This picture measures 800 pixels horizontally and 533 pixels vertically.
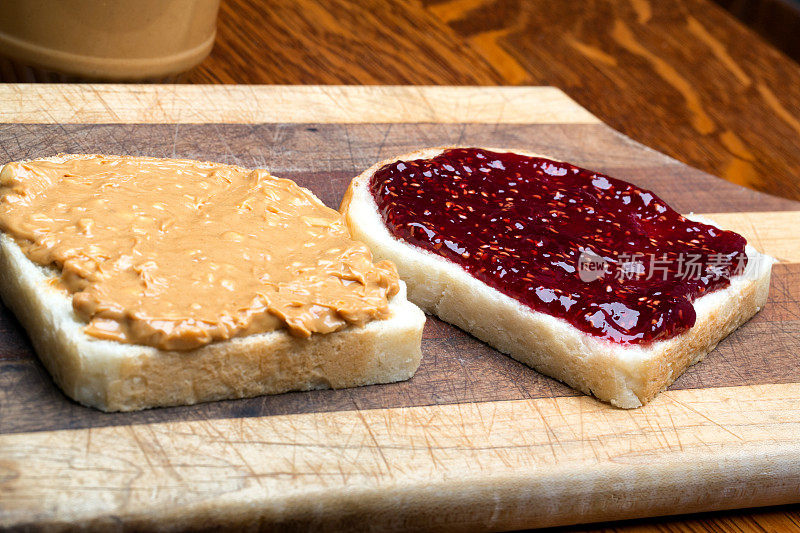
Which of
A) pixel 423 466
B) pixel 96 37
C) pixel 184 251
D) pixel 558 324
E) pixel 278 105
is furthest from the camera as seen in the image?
pixel 278 105

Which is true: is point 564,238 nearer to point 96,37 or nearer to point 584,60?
point 96,37

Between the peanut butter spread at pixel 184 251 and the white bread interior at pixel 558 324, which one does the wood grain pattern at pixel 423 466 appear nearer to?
the white bread interior at pixel 558 324

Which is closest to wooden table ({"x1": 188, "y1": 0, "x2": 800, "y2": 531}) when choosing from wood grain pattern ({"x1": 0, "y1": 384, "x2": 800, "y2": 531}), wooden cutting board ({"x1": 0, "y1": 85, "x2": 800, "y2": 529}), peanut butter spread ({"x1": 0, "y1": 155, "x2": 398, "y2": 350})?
wooden cutting board ({"x1": 0, "y1": 85, "x2": 800, "y2": 529})

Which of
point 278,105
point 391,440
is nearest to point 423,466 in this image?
point 391,440

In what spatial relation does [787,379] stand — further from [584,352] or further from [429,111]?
[429,111]

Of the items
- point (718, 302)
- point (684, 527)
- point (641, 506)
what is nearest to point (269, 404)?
point (641, 506)

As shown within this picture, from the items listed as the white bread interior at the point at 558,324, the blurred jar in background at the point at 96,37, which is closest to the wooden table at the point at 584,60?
the blurred jar in background at the point at 96,37

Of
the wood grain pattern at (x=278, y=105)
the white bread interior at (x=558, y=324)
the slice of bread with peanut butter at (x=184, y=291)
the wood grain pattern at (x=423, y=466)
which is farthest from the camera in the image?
the wood grain pattern at (x=278, y=105)
